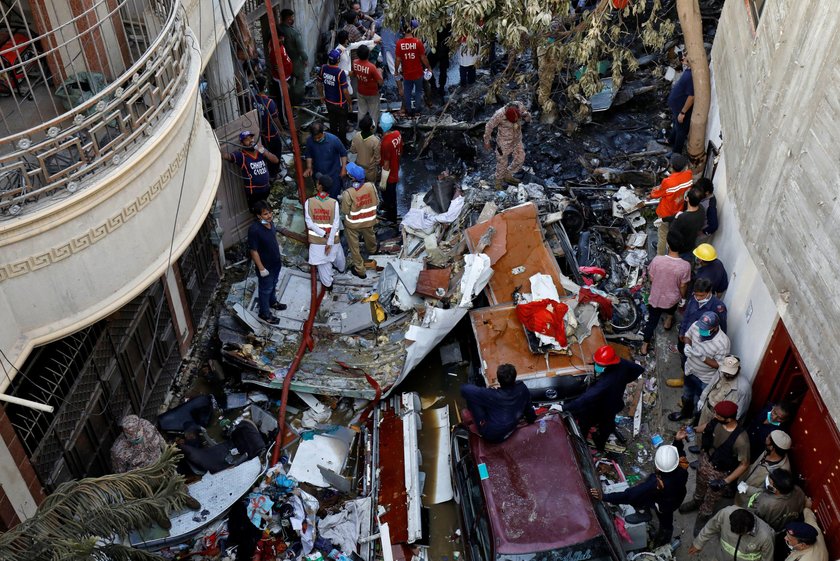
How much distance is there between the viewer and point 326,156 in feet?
37.7

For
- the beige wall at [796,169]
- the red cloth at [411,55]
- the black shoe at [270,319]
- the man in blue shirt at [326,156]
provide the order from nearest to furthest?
the beige wall at [796,169]
the black shoe at [270,319]
the man in blue shirt at [326,156]
the red cloth at [411,55]

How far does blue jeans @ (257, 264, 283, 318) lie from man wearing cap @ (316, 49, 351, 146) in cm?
428

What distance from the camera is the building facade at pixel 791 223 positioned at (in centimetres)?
629

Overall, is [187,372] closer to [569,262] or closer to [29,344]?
[29,344]

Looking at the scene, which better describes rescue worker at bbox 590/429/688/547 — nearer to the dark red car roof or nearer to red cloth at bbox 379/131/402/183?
the dark red car roof

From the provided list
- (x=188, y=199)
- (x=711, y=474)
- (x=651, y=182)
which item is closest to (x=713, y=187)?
(x=651, y=182)

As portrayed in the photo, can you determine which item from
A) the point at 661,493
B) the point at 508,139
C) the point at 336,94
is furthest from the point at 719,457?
the point at 336,94

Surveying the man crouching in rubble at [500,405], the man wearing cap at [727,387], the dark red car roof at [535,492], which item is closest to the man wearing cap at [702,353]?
the man wearing cap at [727,387]

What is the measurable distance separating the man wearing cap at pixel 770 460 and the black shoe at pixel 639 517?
0.84 metres

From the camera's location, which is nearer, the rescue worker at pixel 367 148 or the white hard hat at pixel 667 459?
the white hard hat at pixel 667 459

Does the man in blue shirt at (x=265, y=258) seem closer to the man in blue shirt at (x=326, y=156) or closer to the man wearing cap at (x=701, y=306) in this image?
the man in blue shirt at (x=326, y=156)

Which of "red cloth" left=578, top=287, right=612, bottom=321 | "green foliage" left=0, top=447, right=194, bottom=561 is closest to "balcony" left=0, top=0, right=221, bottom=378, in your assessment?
"green foliage" left=0, top=447, right=194, bottom=561

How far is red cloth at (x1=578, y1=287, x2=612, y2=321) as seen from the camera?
9.57 m

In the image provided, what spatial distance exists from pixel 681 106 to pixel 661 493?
6880 mm
